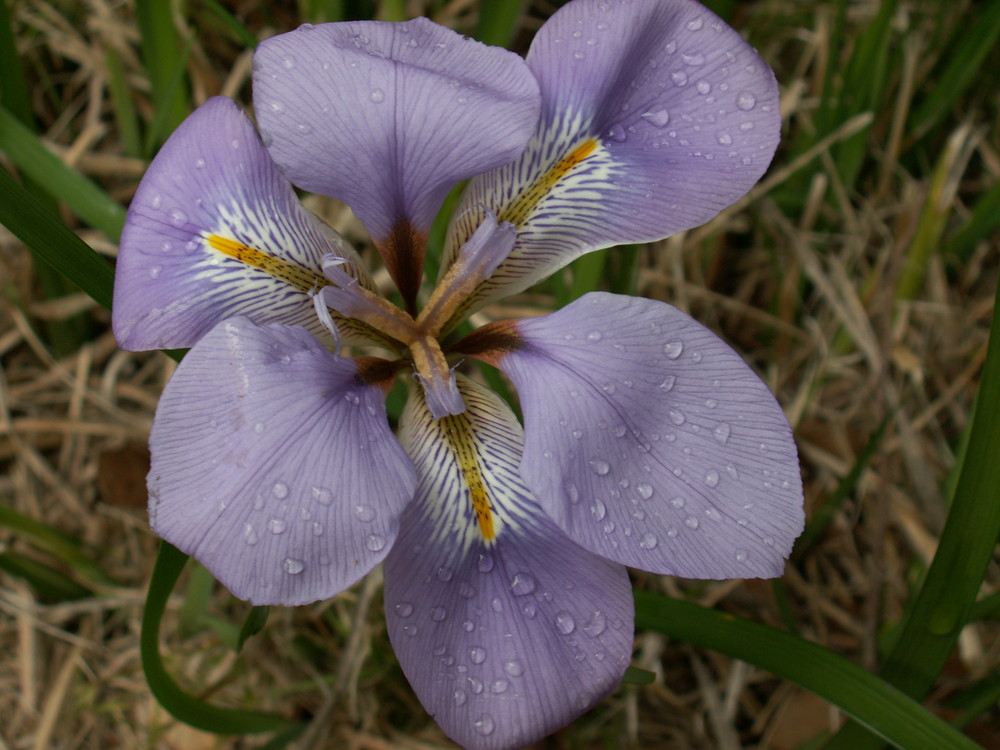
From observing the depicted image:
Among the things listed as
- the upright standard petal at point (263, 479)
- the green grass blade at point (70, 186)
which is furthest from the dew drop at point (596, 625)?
the green grass blade at point (70, 186)

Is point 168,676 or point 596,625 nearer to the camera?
point 596,625

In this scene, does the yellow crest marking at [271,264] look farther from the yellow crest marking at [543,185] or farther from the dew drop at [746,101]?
the dew drop at [746,101]

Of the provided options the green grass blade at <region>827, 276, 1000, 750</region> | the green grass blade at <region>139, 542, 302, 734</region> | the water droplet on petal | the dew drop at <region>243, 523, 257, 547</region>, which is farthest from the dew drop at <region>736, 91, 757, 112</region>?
the green grass blade at <region>139, 542, 302, 734</region>

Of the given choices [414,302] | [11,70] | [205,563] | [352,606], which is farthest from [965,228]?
[11,70]

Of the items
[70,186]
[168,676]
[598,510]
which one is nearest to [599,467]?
[598,510]

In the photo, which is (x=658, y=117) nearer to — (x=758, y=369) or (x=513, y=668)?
(x=513, y=668)

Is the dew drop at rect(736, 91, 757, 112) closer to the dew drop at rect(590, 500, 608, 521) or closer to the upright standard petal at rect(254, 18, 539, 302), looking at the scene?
the upright standard petal at rect(254, 18, 539, 302)

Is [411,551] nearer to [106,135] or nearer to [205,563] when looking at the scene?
[205,563]
